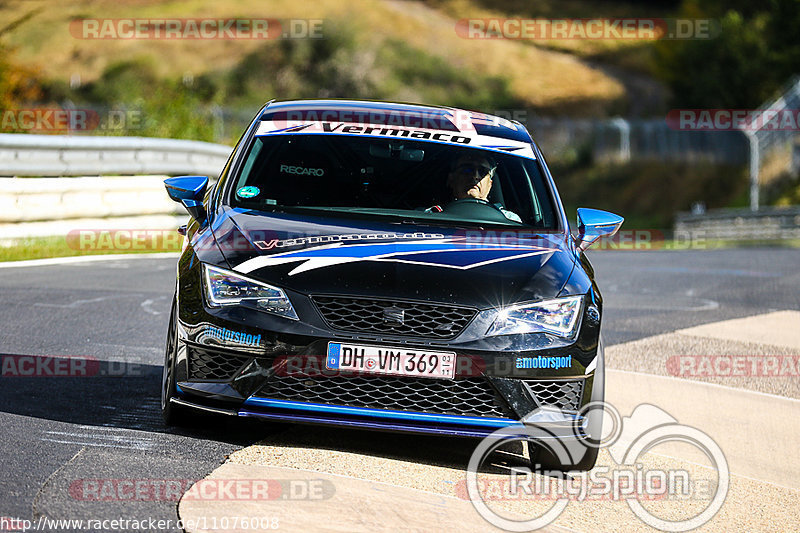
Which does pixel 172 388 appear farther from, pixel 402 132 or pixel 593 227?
pixel 593 227

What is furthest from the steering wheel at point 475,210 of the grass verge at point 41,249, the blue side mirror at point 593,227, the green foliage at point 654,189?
the green foliage at point 654,189

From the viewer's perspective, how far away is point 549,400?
220 inches

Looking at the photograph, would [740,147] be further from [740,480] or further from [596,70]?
[740,480]

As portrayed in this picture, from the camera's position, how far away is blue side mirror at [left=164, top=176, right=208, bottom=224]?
6426mm

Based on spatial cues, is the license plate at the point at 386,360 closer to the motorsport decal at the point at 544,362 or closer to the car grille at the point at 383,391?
the car grille at the point at 383,391

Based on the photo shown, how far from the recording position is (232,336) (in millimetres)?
5406

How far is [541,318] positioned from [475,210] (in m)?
1.15

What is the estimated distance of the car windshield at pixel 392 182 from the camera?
21.1ft

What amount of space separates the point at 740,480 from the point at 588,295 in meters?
1.33

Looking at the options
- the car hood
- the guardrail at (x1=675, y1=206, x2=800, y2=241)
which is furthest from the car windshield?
the guardrail at (x1=675, y1=206, x2=800, y2=241)

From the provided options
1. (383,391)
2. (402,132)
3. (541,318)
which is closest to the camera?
(383,391)

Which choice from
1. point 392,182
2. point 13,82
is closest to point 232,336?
point 392,182

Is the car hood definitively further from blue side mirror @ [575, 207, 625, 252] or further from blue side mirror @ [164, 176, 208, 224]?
blue side mirror @ [575, 207, 625, 252]

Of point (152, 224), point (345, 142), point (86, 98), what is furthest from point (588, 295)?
point (86, 98)
